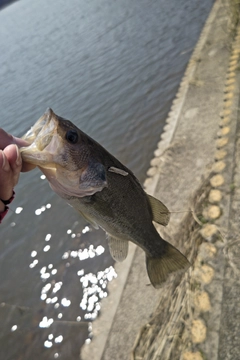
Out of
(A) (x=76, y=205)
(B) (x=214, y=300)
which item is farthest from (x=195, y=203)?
(A) (x=76, y=205)

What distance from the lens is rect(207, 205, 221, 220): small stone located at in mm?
3814

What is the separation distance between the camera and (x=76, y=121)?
352 inches

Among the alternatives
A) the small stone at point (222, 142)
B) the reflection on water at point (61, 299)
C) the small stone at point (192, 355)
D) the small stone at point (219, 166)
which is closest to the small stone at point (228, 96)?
the small stone at point (222, 142)

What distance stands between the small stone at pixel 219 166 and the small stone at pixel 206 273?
148cm

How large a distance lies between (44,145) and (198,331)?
2151 millimetres

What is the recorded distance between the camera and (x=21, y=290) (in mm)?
5207

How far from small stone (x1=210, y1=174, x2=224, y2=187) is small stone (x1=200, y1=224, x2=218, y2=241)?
25.2 inches

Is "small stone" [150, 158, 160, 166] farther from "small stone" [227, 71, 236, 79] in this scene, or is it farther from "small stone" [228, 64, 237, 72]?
"small stone" [228, 64, 237, 72]

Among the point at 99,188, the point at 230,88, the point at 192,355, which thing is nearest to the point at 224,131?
the point at 230,88

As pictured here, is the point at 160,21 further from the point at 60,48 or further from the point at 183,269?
the point at 183,269

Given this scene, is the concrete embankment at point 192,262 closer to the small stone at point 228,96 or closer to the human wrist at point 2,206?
the small stone at point 228,96

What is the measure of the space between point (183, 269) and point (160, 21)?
519 inches

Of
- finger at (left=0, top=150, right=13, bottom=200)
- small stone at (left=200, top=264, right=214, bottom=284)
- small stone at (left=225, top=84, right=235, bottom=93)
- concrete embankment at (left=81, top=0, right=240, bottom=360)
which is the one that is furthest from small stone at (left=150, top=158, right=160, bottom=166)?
finger at (left=0, top=150, right=13, bottom=200)

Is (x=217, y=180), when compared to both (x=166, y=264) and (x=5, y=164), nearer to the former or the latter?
(x=166, y=264)
